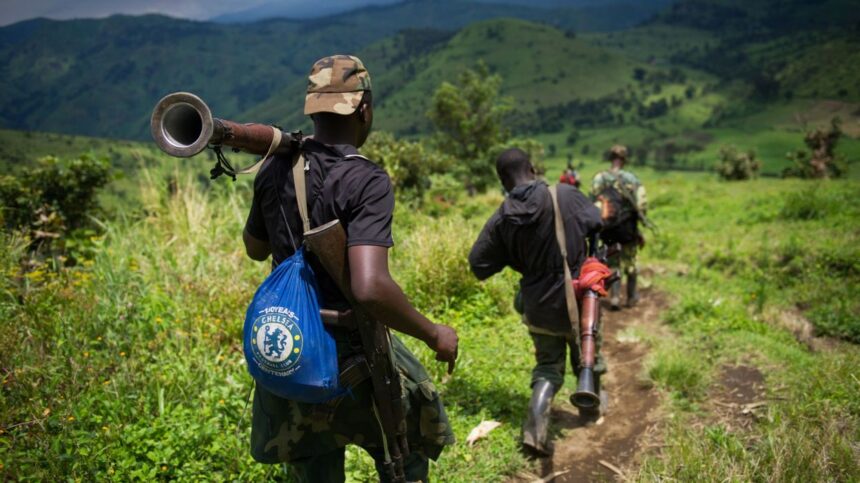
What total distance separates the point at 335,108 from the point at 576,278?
2.69 m

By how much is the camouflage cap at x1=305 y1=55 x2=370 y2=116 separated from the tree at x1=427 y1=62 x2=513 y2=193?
2415cm

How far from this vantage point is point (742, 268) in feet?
27.4

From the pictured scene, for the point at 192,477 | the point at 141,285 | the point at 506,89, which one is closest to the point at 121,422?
the point at 192,477

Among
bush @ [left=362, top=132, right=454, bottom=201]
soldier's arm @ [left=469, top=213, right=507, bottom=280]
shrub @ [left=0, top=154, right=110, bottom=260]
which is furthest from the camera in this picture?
bush @ [left=362, top=132, right=454, bottom=201]

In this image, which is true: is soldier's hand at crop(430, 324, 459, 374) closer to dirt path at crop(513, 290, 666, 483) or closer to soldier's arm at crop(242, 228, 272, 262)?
soldier's arm at crop(242, 228, 272, 262)

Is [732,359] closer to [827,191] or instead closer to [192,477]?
[192,477]

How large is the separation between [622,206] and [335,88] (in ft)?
21.0

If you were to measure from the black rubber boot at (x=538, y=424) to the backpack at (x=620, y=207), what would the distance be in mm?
4027

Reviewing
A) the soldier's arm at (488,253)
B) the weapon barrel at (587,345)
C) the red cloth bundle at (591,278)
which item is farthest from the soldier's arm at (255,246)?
the red cloth bundle at (591,278)

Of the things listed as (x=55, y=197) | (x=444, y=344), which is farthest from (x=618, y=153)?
(x=55, y=197)

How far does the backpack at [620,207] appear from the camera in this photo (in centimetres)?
759

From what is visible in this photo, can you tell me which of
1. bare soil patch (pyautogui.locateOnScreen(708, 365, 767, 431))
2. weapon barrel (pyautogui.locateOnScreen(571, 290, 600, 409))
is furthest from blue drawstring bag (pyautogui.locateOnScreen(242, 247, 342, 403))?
bare soil patch (pyautogui.locateOnScreen(708, 365, 767, 431))

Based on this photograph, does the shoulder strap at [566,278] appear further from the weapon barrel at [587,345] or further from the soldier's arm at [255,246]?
the soldier's arm at [255,246]

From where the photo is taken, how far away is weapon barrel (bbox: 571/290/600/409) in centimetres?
372
